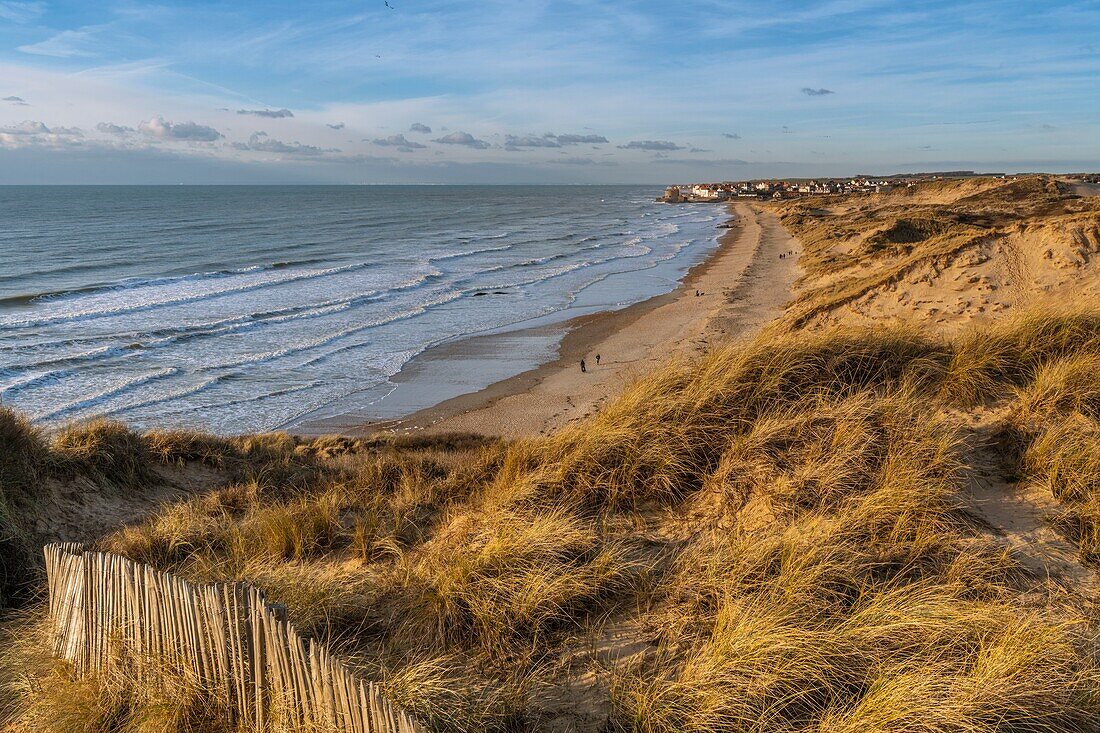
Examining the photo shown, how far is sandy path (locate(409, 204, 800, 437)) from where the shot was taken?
13.2 m

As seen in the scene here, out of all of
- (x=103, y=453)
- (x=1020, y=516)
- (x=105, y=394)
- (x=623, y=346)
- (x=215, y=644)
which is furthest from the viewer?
(x=623, y=346)

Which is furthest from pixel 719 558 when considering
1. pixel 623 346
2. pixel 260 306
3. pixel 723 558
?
pixel 260 306

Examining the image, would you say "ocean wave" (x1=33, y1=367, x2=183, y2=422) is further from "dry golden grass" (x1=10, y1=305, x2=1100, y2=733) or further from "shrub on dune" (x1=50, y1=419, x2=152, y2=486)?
"dry golden grass" (x1=10, y1=305, x2=1100, y2=733)

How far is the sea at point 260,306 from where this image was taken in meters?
15.2

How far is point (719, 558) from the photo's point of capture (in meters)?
4.66

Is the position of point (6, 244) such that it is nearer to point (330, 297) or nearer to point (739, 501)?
point (330, 297)

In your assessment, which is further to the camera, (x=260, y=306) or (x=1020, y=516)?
(x=260, y=306)

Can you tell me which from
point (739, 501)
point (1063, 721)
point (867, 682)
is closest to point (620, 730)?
point (867, 682)

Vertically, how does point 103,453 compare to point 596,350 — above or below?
above

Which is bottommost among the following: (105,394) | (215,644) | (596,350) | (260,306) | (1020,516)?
(105,394)

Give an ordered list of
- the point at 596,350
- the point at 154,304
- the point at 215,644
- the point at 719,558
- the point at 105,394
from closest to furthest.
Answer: the point at 215,644 < the point at 719,558 < the point at 105,394 < the point at 596,350 < the point at 154,304

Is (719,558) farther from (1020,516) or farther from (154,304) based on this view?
(154,304)

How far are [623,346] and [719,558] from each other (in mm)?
14452

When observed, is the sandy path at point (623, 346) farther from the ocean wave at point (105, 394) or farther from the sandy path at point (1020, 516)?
the ocean wave at point (105, 394)
